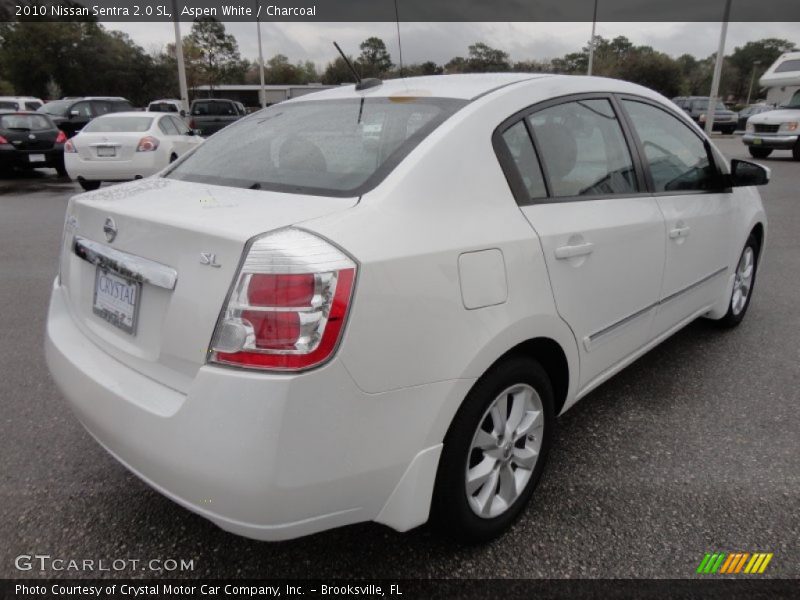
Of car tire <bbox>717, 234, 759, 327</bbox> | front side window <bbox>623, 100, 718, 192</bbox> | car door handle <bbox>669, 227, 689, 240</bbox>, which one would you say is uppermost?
front side window <bbox>623, 100, 718, 192</bbox>

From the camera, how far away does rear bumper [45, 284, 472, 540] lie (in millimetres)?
1508

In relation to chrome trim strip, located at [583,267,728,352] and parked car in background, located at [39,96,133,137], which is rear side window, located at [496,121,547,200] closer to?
chrome trim strip, located at [583,267,728,352]

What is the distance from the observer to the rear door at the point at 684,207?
290cm

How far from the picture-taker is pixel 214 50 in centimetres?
5628

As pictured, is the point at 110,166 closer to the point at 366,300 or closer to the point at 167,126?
the point at 167,126

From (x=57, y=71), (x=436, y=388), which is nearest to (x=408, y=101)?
(x=436, y=388)

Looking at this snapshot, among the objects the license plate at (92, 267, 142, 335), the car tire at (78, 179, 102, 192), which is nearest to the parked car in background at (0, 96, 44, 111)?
the car tire at (78, 179, 102, 192)

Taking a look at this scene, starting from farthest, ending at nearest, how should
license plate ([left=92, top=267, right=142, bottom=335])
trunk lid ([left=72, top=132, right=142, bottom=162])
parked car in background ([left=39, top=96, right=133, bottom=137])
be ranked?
parked car in background ([left=39, top=96, right=133, bottom=137])
trunk lid ([left=72, top=132, right=142, bottom=162])
license plate ([left=92, top=267, right=142, bottom=335])

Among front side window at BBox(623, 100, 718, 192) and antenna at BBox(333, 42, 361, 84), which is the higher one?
antenna at BBox(333, 42, 361, 84)

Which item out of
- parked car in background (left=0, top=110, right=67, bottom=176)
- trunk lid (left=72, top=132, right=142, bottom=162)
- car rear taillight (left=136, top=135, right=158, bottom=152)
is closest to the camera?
trunk lid (left=72, top=132, right=142, bottom=162)

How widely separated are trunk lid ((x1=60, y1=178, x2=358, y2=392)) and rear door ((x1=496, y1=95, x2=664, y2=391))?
80cm

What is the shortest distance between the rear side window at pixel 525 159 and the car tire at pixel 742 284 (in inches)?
95.0

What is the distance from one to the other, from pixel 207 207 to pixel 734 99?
3946 inches

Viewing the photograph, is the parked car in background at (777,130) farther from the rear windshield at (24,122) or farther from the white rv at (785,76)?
the rear windshield at (24,122)
